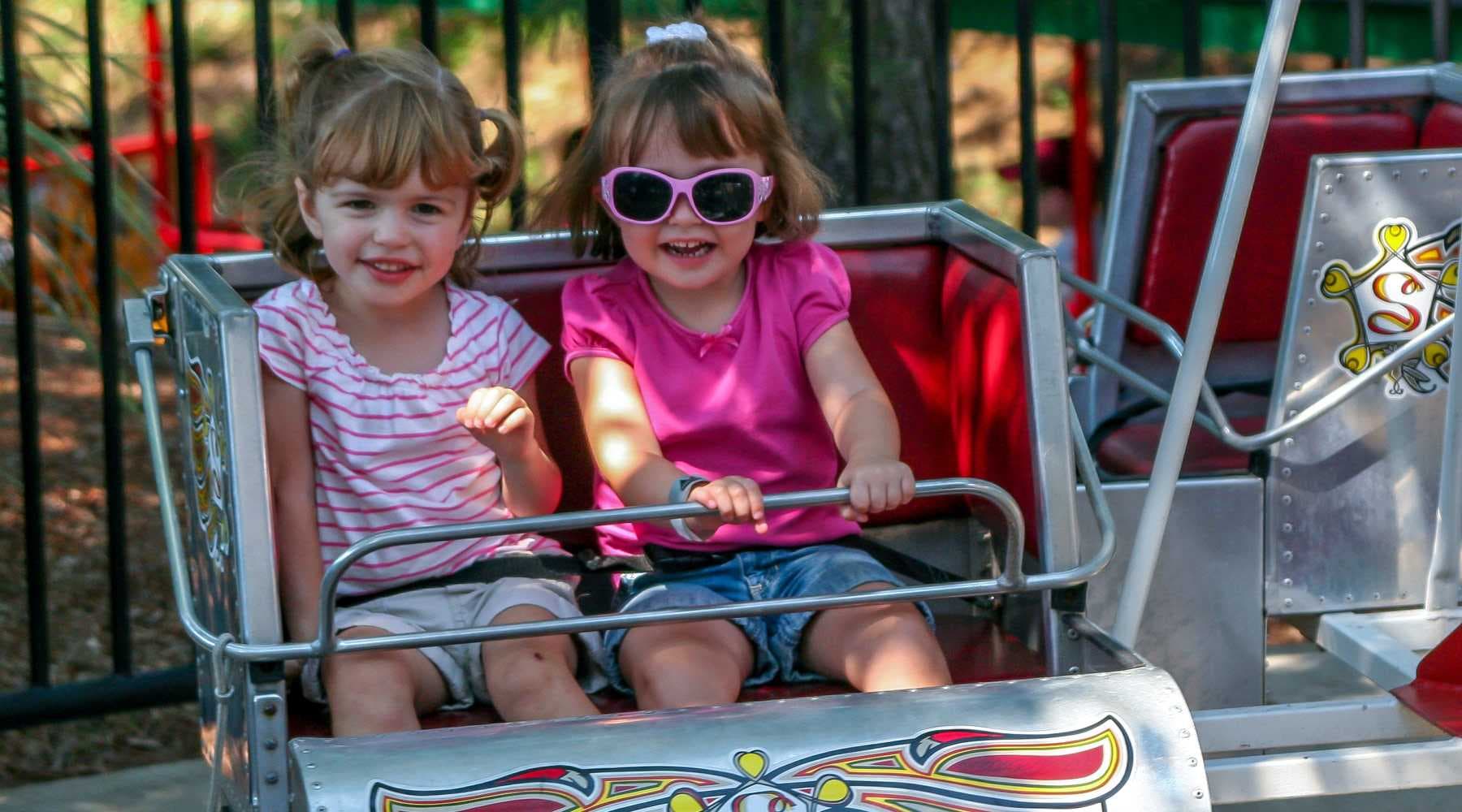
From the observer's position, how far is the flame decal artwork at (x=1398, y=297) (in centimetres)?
288

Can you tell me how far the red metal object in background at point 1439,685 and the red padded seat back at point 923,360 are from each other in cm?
58

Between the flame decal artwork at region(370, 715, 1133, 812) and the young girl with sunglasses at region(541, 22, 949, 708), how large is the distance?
1.07 feet

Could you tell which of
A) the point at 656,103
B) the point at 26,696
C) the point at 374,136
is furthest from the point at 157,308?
the point at 26,696

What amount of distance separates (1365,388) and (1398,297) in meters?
0.15

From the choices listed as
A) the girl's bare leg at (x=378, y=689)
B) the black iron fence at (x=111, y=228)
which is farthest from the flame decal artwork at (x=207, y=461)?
the black iron fence at (x=111, y=228)

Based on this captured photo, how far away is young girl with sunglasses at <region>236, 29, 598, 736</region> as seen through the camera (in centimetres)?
237

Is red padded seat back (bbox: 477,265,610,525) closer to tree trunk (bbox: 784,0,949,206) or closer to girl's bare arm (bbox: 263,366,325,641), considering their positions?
girl's bare arm (bbox: 263,366,325,641)

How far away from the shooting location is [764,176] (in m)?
2.52

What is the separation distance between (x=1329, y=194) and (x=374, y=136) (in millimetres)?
1504

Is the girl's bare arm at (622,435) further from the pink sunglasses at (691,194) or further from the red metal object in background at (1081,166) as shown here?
the red metal object in background at (1081,166)

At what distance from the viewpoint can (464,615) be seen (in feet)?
7.98

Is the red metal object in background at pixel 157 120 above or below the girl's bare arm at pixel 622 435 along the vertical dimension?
above

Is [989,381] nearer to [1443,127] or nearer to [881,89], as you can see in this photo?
[1443,127]

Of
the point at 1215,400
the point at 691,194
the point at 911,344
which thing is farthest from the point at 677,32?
the point at 1215,400
